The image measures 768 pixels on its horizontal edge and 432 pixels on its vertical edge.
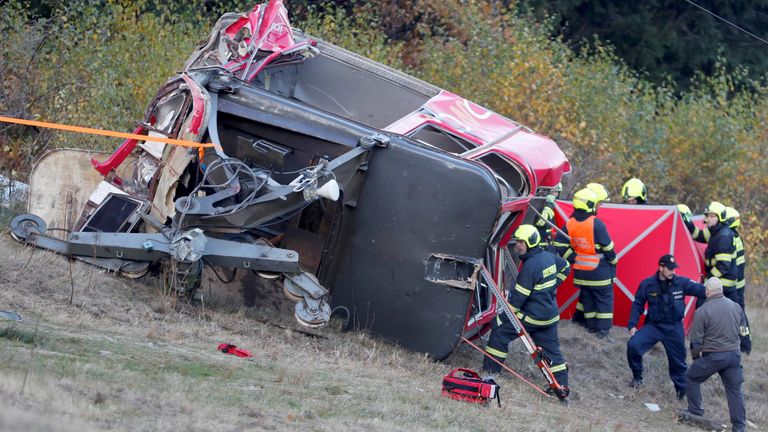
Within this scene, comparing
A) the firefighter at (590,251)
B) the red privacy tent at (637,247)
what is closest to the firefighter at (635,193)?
the red privacy tent at (637,247)

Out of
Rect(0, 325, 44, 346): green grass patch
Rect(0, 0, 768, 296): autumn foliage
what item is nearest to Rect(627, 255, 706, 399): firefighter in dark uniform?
Rect(0, 0, 768, 296): autumn foliage

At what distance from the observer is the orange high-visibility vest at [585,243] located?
1046 cm

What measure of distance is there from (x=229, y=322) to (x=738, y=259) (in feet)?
18.5

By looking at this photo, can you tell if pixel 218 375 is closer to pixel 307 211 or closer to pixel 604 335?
pixel 307 211

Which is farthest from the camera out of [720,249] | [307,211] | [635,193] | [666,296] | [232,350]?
[635,193]

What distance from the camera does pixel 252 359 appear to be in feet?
23.8

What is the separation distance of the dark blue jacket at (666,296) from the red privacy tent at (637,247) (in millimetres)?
1232

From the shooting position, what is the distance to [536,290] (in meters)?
8.73

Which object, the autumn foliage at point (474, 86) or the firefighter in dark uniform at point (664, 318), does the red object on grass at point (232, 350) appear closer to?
the firefighter in dark uniform at point (664, 318)

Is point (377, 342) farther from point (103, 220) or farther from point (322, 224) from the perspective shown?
point (103, 220)

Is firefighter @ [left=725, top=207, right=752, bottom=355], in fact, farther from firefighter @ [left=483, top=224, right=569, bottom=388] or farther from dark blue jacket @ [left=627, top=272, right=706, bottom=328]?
firefighter @ [left=483, top=224, right=569, bottom=388]

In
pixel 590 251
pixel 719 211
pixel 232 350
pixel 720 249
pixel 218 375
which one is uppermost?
pixel 719 211

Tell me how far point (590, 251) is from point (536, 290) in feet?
6.36

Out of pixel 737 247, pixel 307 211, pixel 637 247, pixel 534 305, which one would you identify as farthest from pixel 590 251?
pixel 307 211
